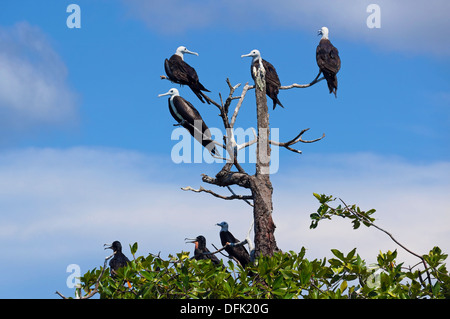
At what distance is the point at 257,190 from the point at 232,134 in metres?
1.13

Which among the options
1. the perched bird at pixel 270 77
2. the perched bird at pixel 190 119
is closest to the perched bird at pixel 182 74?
the perched bird at pixel 190 119

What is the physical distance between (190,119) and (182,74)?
1631 mm

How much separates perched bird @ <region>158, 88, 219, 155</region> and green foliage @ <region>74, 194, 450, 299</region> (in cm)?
312

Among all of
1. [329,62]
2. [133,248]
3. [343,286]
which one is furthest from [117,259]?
[343,286]

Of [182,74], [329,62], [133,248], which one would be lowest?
[133,248]

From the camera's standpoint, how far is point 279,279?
5.52 metres

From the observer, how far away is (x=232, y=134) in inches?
349

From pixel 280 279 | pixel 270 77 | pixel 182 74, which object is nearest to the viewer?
pixel 280 279

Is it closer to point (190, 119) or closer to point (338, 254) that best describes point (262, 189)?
point (190, 119)

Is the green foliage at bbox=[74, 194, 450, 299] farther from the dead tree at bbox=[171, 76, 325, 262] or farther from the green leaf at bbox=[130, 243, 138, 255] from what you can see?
the dead tree at bbox=[171, 76, 325, 262]

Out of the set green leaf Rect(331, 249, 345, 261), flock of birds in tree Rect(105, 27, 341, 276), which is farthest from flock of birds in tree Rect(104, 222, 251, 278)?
green leaf Rect(331, 249, 345, 261)
